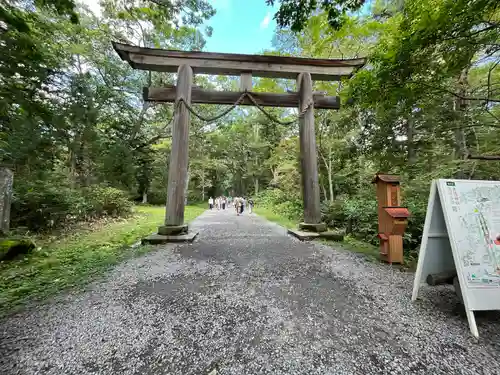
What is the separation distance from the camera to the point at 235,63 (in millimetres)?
4781

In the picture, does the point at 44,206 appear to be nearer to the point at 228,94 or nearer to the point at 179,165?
the point at 179,165

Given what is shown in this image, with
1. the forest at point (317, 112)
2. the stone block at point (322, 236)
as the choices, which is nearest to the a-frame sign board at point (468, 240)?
the forest at point (317, 112)

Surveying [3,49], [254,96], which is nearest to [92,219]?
[3,49]

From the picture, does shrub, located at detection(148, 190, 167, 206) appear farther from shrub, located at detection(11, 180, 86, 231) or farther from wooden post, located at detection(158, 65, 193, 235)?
wooden post, located at detection(158, 65, 193, 235)

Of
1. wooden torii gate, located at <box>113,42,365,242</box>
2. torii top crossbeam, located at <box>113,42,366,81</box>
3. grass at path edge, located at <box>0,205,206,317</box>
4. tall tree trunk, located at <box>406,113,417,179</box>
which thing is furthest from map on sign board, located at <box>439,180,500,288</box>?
tall tree trunk, located at <box>406,113,417,179</box>

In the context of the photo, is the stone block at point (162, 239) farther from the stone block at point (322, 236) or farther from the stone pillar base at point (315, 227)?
the stone pillar base at point (315, 227)

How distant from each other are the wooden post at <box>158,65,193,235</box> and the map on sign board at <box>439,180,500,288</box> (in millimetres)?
4167

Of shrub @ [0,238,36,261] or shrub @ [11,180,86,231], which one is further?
shrub @ [11,180,86,231]

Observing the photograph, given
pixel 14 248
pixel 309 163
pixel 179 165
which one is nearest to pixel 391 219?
pixel 309 163

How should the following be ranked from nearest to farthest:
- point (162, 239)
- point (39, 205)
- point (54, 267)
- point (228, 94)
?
point (54, 267)
point (162, 239)
point (228, 94)
point (39, 205)

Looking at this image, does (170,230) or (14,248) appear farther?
(170,230)

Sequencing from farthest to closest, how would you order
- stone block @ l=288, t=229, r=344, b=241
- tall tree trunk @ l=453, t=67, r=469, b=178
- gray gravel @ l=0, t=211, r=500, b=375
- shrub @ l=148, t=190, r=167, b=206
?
shrub @ l=148, t=190, r=167, b=206 → tall tree trunk @ l=453, t=67, r=469, b=178 → stone block @ l=288, t=229, r=344, b=241 → gray gravel @ l=0, t=211, r=500, b=375

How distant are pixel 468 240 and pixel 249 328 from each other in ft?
6.83

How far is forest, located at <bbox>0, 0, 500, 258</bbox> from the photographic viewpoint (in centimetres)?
307
